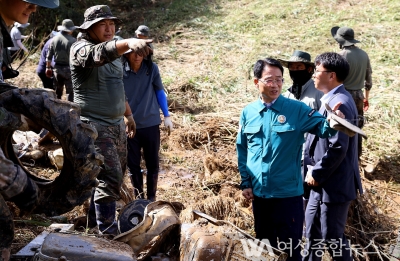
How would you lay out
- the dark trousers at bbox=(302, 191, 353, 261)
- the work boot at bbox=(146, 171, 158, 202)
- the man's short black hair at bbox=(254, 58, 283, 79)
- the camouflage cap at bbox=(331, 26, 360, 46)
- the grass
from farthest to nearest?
the grass
the camouflage cap at bbox=(331, 26, 360, 46)
the work boot at bbox=(146, 171, 158, 202)
the dark trousers at bbox=(302, 191, 353, 261)
the man's short black hair at bbox=(254, 58, 283, 79)

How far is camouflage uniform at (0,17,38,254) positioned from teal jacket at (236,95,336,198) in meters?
1.82

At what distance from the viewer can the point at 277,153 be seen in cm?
375

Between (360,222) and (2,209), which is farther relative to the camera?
(360,222)

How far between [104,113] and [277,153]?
1586 mm

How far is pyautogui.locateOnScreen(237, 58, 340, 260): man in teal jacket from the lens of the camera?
3748 millimetres

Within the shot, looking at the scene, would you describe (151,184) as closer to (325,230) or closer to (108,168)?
(108,168)

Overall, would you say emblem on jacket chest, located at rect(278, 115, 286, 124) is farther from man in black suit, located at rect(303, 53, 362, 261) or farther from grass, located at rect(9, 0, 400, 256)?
grass, located at rect(9, 0, 400, 256)

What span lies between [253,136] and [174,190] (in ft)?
9.60

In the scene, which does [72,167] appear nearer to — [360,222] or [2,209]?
[2,209]

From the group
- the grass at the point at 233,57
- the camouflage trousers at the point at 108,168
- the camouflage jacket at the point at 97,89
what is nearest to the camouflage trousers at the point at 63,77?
the grass at the point at 233,57

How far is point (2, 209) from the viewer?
2447 millimetres

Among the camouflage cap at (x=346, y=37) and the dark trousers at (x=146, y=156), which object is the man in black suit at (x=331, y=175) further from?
the camouflage cap at (x=346, y=37)

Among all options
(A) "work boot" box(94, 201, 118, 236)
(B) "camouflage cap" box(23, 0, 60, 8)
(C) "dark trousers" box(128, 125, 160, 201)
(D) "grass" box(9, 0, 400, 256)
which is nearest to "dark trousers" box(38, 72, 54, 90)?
(D) "grass" box(9, 0, 400, 256)

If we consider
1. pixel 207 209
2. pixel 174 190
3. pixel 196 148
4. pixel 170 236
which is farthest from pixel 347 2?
pixel 170 236
